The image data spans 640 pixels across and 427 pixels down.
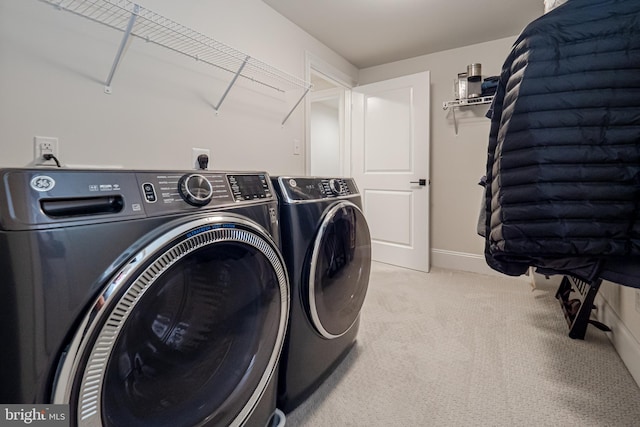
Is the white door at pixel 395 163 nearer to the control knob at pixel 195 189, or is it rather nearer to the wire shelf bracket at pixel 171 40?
the wire shelf bracket at pixel 171 40

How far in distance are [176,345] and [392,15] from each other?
2.55 m

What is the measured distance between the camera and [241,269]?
0.78m

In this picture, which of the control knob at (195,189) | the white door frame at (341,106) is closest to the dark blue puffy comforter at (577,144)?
the control knob at (195,189)

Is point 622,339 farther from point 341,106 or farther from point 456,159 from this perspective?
point 341,106

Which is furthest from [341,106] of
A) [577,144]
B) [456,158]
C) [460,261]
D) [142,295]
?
[142,295]

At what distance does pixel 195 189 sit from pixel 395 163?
2508 millimetres

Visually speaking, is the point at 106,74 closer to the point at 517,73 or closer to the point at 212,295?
the point at 212,295

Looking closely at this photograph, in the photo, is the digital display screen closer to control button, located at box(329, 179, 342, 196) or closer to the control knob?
the control knob

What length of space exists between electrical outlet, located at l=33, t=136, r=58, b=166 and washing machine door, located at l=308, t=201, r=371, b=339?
43.6 inches

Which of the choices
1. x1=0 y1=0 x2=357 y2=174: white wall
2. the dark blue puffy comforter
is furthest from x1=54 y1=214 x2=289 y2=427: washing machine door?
x1=0 y1=0 x2=357 y2=174: white wall

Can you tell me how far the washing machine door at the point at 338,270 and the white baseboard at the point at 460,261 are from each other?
1.84m

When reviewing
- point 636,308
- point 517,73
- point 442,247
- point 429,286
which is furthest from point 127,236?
point 442,247

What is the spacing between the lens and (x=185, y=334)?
0.71 meters

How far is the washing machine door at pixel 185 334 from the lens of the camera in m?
0.49
